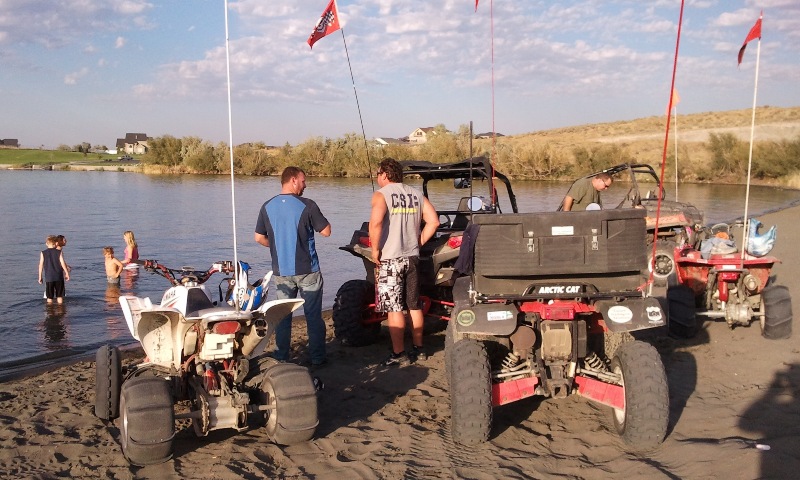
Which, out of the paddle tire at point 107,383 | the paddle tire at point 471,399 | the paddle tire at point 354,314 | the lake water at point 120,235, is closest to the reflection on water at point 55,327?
the lake water at point 120,235

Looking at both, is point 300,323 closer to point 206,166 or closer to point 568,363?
point 568,363

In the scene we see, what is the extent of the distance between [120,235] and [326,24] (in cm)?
1613

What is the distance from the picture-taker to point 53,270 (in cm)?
1149

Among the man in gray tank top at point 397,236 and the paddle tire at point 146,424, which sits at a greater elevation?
the man in gray tank top at point 397,236

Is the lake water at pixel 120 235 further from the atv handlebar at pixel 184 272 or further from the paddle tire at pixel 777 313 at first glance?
the paddle tire at pixel 777 313

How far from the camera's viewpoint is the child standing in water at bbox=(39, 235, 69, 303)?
11.5m

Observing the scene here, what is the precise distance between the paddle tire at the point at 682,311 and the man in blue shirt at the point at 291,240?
12.4 ft

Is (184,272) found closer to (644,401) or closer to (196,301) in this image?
(196,301)

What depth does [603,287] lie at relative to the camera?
507 centimetres

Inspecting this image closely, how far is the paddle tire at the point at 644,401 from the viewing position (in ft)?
15.3

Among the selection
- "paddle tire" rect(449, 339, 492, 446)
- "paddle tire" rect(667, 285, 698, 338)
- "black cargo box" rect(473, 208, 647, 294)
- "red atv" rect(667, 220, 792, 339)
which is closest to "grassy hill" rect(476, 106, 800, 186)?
"red atv" rect(667, 220, 792, 339)

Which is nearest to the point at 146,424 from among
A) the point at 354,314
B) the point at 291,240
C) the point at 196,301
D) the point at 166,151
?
the point at 196,301

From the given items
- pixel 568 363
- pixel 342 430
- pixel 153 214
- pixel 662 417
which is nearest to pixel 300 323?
pixel 342 430

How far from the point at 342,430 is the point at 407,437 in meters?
0.51
